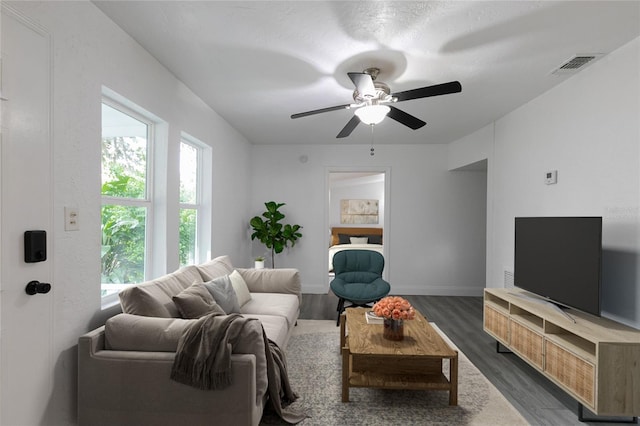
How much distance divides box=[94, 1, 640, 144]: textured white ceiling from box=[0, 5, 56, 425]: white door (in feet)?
2.17

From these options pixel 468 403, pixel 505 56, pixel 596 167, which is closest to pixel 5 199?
pixel 468 403

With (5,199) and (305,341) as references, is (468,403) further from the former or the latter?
(5,199)

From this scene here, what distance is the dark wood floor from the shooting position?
224 centimetres

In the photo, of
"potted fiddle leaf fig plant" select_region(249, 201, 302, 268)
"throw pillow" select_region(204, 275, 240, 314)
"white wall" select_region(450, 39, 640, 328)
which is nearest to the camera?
"white wall" select_region(450, 39, 640, 328)

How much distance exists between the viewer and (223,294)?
2605 millimetres

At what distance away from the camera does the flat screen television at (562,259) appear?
2268mm

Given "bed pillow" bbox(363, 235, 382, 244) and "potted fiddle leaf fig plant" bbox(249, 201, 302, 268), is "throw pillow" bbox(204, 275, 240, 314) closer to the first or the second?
"potted fiddle leaf fig plant" bbox(249, 201, 302, 268)

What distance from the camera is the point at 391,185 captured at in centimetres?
555

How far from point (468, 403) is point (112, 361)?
2364mm

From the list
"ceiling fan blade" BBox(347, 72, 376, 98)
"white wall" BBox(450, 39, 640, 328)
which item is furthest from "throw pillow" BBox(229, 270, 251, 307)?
"white wall" BBox(450, 39, 640, 328)

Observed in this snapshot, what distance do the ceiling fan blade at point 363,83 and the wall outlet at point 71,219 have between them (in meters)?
1.87

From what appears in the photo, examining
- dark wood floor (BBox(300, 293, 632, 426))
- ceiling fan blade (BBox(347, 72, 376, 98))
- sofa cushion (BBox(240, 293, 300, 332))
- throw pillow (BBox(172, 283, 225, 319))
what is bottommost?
dark wood floor (BBox(300, 293, 632, 426))

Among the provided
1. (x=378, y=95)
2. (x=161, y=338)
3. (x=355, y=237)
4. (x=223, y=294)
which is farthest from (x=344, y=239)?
(x=161, y=338)

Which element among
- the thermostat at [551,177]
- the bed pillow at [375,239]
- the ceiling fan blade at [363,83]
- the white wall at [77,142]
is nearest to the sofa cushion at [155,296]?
the white wall at [77,142]
